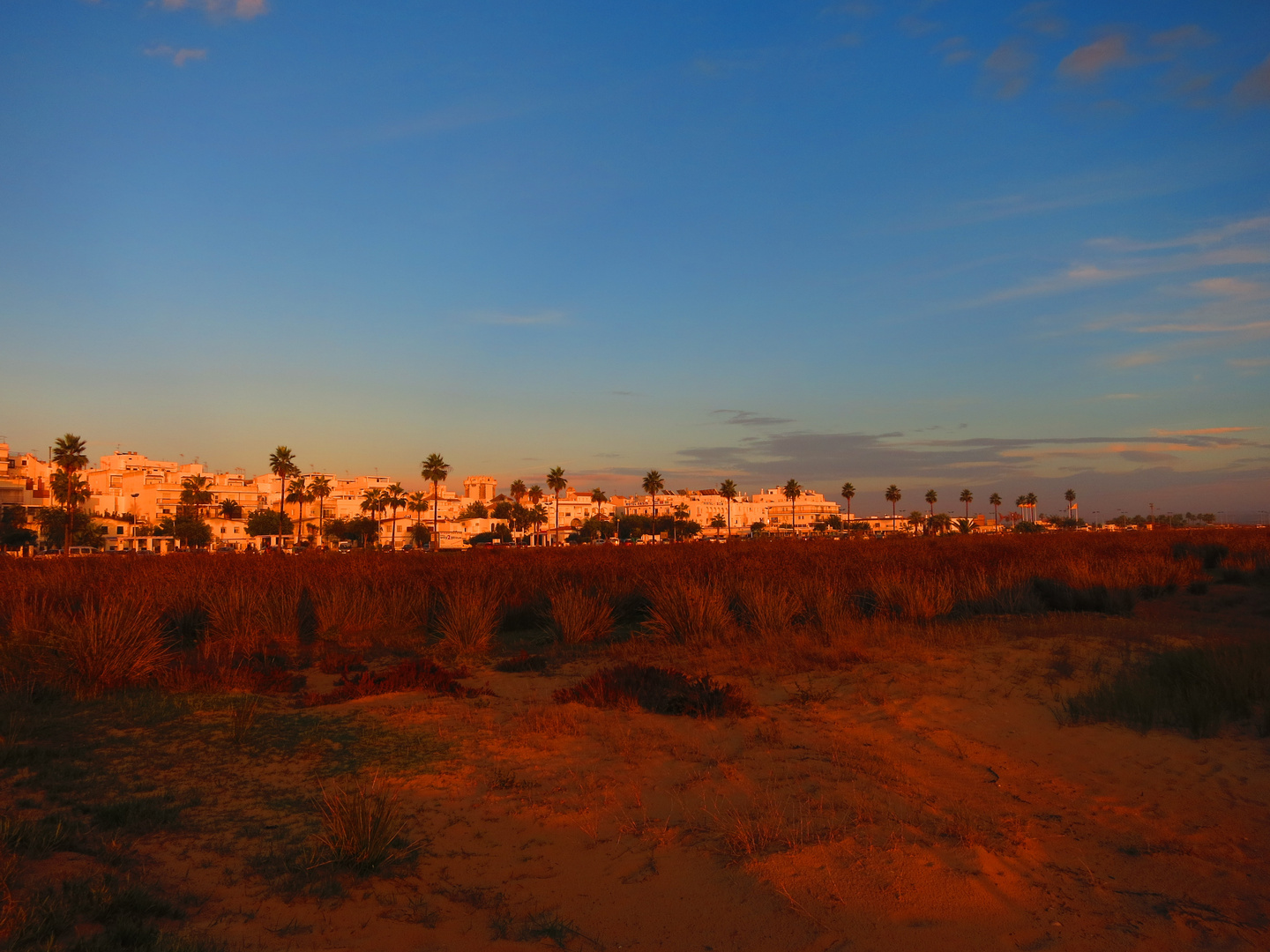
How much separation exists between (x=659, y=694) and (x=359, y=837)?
447 centimetres

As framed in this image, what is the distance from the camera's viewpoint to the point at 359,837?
15.6ft

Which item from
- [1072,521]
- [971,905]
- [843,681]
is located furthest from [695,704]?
[1072,521]

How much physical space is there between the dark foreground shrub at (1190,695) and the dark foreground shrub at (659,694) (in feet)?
11.6

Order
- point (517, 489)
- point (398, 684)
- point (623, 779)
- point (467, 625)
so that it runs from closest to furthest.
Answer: point (623, 779) → point (398, 684) → point (467, 625) → point (517, 489)

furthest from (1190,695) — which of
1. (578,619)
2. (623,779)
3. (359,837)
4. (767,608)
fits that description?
(578,619)

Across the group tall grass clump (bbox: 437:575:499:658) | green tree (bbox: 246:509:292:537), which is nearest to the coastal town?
green tree (bbox: 246:509:292:537)

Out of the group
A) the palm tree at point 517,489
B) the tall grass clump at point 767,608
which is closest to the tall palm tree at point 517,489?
the palm tree at point 517,489

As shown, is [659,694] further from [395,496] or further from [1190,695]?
[395,496]

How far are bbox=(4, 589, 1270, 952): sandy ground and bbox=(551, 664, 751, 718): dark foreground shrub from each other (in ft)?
0.94

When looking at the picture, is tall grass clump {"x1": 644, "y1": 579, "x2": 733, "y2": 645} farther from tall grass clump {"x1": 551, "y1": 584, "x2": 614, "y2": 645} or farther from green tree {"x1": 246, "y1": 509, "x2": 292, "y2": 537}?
green tree {"x1": 246, "y1": 509, "x2": 292, "y2": 537}

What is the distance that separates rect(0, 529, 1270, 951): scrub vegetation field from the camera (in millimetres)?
4367

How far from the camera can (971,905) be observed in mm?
4613

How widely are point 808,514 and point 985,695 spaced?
183992 millimetres

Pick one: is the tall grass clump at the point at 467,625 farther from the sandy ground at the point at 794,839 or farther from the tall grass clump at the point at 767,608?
the tall grass clump at the point at 767,608
